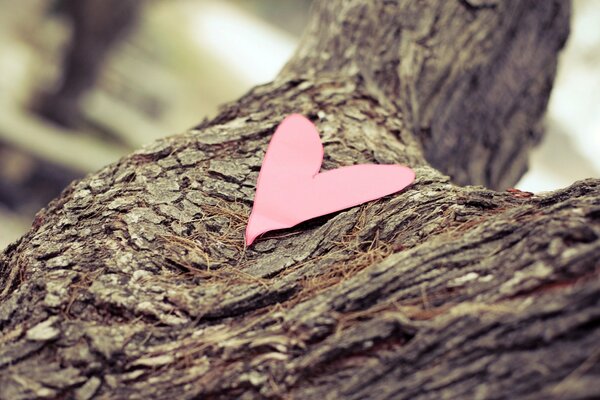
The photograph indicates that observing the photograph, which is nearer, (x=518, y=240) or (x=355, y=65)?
(x=518, y=240)

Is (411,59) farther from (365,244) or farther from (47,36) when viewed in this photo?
(47,36)

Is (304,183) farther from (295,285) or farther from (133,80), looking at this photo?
(133,80)

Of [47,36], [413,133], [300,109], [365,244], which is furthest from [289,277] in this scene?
[47,36]

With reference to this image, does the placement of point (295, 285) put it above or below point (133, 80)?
below

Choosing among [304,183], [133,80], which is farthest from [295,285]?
[133,80]

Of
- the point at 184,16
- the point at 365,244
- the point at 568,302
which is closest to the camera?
the point at 568,302

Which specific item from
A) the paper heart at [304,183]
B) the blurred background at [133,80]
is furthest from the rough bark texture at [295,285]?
the blurred background at [133,80]
